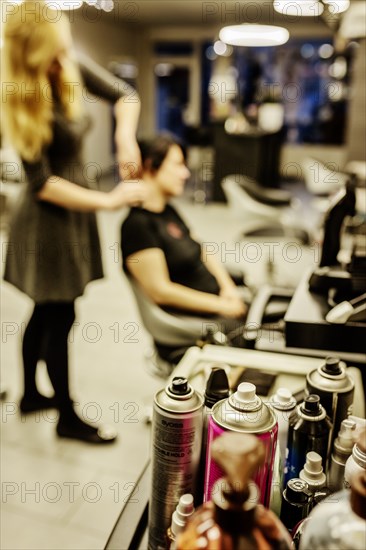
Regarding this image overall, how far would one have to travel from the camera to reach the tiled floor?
1973mm

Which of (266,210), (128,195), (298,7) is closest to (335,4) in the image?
(298,7)

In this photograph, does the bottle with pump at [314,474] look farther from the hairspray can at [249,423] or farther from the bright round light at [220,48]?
the bright round light at [220,48]

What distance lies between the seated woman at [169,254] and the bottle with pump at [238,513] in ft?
5.24

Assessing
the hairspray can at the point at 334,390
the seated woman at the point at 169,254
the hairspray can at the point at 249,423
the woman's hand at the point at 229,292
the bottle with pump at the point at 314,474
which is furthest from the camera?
the woman's hand at the point at 229,292

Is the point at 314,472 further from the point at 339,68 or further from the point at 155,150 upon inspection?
the point at 339,68

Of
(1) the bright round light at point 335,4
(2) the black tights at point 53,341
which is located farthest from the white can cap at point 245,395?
(1) the bright round light at point 335,4

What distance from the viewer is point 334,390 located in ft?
3.44

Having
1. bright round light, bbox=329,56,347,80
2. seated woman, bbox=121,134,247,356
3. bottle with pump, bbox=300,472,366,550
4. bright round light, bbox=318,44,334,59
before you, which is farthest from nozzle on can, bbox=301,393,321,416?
bright round light, bbox=318,44,334,59

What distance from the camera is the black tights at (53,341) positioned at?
89.7 inches

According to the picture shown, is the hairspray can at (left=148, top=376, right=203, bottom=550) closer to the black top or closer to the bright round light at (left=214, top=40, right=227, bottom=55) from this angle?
the black top

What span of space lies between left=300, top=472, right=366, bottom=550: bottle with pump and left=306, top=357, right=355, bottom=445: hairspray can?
0.46 meters

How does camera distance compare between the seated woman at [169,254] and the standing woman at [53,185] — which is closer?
the standing woman at [53,185]

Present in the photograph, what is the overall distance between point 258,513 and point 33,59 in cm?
174

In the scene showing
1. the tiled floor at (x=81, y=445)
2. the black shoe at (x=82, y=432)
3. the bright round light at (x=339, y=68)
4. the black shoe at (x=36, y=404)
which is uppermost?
the bright round light at (x=339, y=68)
